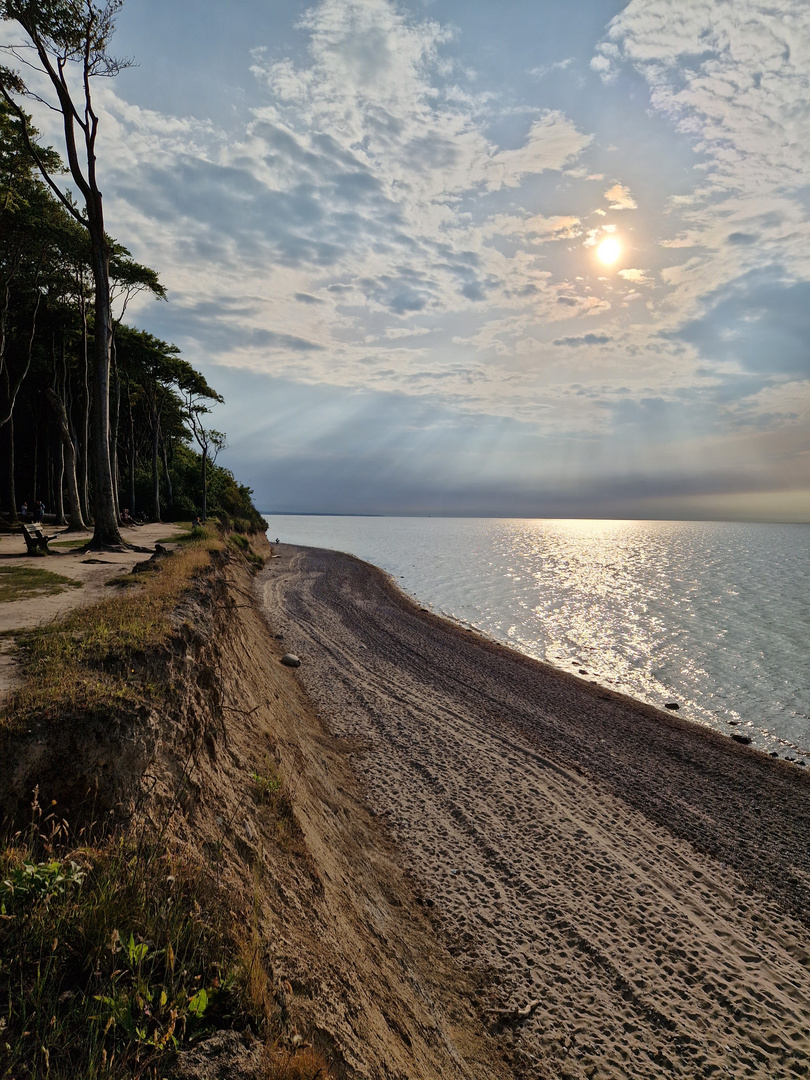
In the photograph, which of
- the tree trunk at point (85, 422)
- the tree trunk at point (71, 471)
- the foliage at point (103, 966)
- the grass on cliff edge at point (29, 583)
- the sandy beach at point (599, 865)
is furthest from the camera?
the tree trunk at point (85, 422)

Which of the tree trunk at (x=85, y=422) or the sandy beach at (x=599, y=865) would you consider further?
the tree trunk at (x=85, y=422)

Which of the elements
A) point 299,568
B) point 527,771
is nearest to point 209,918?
point 527,771

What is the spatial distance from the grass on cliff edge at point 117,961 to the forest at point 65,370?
21.5 meters

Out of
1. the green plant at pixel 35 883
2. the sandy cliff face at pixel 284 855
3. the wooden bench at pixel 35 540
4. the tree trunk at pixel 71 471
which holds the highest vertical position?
the tree trunk at pixel 71 471

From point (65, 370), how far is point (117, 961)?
121ft

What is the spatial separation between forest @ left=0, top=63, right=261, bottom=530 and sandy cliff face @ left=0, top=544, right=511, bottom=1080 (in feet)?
59.9

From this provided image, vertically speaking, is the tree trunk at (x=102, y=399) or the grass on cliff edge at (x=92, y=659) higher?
the tree trunk at (x=102, y=399)

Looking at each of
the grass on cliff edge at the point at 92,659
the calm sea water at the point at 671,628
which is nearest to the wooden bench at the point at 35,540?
the grass on cliff edge at the point at 92,659

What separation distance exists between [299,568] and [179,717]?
49435 mm

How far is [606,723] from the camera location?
18641mm

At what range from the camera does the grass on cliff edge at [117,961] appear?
2807mm

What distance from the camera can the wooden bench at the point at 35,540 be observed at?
17641mm

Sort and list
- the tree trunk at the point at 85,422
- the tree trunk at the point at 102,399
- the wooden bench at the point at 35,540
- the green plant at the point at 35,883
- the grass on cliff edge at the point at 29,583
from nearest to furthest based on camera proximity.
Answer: the green plant at the point at 35,883 < the grass on cliff edge at the point at 29,583 < the wooden bench at the point at 35,540 < the tree trunk at the point at 102,399 < the tree trunk at the point at 85,422

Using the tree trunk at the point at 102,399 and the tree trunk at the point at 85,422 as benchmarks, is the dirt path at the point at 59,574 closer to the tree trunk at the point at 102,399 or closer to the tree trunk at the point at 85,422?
the tree trunk at the point at 102,399
